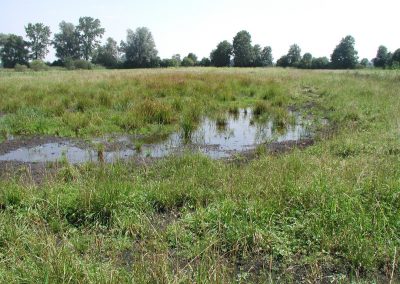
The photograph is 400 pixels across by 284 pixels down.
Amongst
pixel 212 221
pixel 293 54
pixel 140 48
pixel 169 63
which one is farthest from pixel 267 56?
pixel 212 221

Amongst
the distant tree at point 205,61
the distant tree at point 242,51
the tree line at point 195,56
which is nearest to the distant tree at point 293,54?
the tree line at point 195,56

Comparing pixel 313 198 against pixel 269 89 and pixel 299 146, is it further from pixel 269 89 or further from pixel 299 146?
pixel 269 89

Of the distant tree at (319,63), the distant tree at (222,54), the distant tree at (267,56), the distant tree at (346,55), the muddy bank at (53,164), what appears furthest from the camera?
the distant tree at (267,56)

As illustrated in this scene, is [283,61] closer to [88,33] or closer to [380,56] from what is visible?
[380,56]

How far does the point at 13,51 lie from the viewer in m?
83.1

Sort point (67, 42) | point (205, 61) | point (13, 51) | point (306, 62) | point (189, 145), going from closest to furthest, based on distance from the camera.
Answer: point (189, 145) → point (306, 62) → point (205, 61) → point (13, 51) → point (67, 42)

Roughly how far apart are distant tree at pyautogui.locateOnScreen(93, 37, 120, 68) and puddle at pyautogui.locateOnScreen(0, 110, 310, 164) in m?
69.5

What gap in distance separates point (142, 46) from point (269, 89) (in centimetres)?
6365

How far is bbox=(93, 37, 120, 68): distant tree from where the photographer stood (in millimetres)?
78562

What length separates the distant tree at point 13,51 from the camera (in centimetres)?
8081

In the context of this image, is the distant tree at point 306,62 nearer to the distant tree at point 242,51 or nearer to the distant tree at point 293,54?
the distant tree at point 293,54

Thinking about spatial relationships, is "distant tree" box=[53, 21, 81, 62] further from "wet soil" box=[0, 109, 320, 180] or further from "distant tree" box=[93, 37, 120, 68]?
"wet soil" box=[0, 109, 320, 180]

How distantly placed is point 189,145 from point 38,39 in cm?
9778

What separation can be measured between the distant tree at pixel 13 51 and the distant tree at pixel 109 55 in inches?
712
